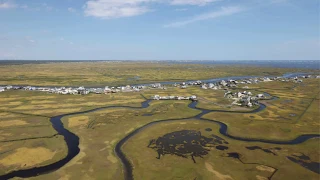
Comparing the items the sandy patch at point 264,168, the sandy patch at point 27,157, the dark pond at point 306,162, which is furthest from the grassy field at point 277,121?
the sandy patch at point 27,157

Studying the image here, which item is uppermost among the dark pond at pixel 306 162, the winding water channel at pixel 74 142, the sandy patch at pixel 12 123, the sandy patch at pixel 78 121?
the sandy patch at pixel 12 123

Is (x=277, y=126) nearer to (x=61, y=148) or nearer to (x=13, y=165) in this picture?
(x=61, y=148)

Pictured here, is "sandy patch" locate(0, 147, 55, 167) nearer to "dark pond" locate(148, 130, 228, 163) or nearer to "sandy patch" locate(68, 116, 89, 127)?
"sandy patch" locate(68, 116, 89, 127)

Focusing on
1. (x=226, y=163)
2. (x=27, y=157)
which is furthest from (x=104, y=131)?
(x=226, y=163)

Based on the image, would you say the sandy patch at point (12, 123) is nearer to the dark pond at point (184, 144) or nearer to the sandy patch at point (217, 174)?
the dark pond at point (184, 144)

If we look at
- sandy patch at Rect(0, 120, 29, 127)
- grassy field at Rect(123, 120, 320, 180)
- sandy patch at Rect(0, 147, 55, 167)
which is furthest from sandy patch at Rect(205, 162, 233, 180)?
sandy patch at Rect(0, 120, 29, 127)

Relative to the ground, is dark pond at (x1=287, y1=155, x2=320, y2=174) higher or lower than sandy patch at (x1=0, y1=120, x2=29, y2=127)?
lower

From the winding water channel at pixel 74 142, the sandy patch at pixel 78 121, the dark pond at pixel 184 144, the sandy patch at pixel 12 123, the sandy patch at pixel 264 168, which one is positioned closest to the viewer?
the winding water channel at pixel 74 142
